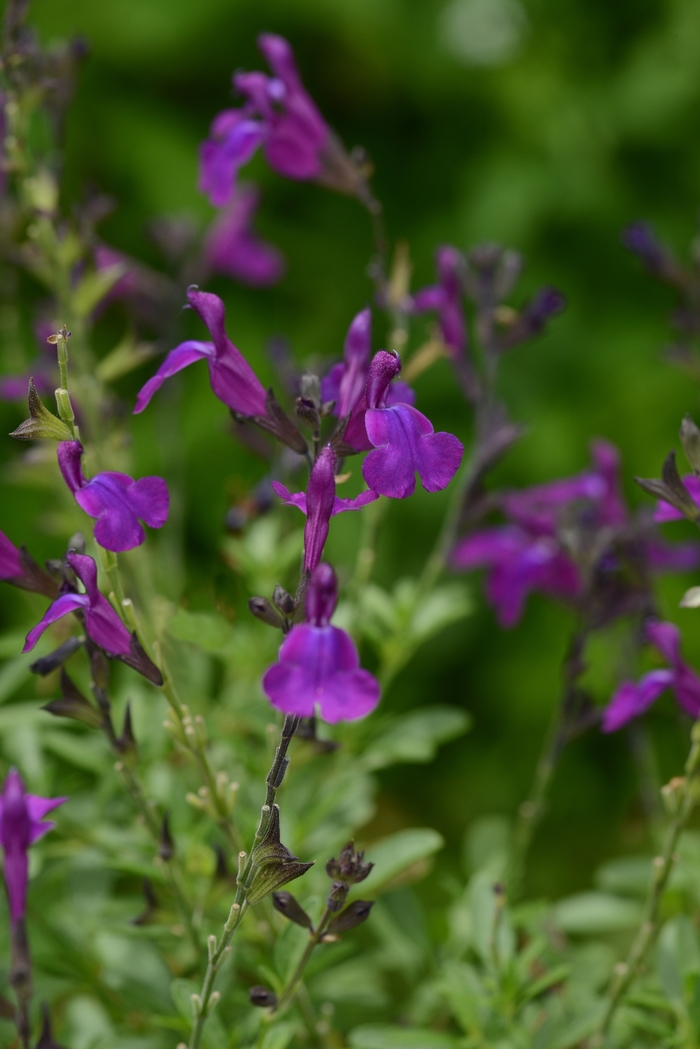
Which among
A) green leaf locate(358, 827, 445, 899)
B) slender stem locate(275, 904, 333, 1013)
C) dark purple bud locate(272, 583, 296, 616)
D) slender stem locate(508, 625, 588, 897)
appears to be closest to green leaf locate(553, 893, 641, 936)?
slender stem locate(508, 625, 588, 897)

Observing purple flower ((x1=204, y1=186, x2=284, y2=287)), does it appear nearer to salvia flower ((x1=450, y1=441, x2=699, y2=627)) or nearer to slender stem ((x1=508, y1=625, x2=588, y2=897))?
salvia flower ((x1=450, y1=441, x2=699, y2=627))

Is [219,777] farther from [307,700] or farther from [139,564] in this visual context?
[139,564]

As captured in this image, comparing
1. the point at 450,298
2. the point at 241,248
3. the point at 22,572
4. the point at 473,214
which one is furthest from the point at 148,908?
the point at 473,214

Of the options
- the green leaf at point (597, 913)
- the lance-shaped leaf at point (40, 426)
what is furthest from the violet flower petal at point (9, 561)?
the green leaf at point (597, 913)

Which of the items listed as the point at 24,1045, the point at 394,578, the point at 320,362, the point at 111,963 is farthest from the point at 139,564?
the point at 394,578

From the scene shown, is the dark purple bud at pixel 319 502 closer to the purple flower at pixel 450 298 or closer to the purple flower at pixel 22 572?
the purple flower at pixel 22 572

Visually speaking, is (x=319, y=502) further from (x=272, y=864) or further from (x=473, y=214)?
(x=473, y=214)
